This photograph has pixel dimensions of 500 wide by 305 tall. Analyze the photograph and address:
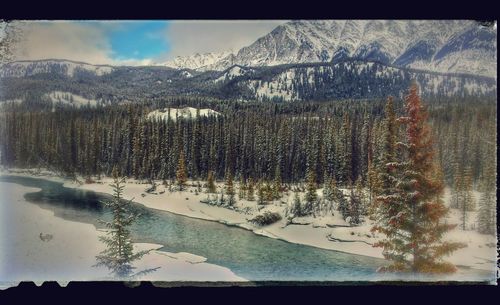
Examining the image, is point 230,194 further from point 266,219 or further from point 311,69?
point 311,69

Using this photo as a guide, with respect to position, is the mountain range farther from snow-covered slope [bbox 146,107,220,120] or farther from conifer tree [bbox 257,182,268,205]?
conifer tree [bbox 257,182,268,205]

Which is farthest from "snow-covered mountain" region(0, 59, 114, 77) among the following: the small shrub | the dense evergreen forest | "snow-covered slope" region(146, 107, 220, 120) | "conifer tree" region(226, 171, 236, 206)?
the small shrub

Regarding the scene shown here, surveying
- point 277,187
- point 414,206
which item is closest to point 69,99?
point 277,187

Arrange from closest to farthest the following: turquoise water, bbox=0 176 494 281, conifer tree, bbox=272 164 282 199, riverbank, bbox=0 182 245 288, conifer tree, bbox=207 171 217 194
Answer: turquoise water, bbox=0 176 494 281 → riverbank, bbox=0 182 245 288 → conifer tree, bbox=272 164 282 199 → conifer tree, bbox=207 171 217 194

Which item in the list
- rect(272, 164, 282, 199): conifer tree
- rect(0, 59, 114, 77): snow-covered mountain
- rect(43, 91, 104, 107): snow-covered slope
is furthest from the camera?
rect(43, 91, 104, 107): snow-covered slope

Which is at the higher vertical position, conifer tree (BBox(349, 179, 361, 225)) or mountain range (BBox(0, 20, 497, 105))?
mountain range (BBox(0, 20, 497, 105))

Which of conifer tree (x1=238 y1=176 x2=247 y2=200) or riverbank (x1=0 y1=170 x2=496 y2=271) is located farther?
conifer tree (x1=238 y1=176 x2=247 y2=200)

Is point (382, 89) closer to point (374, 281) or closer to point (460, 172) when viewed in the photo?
point (460, 172)
